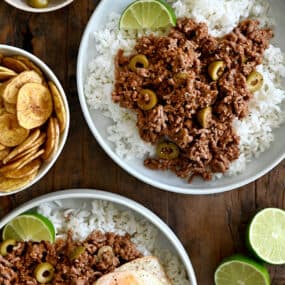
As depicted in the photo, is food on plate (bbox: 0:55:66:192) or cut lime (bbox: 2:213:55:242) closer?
food on plate (bbox: 0:55:66:192)

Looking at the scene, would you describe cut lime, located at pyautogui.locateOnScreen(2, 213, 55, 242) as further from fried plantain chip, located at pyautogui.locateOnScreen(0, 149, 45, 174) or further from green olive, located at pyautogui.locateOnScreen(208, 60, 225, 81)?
green olive, located at pyautogui.locateOnScreen(208, 60, 225, 81)

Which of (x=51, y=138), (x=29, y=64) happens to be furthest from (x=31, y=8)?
(x=51, y=138)

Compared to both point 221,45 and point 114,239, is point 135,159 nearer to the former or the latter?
point 114,239

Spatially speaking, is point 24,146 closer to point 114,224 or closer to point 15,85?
point 15,85

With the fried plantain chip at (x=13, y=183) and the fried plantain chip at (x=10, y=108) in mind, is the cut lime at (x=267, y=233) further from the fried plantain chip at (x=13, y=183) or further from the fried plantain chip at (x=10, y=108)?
the fried plantain chip at (x=10, y=108)

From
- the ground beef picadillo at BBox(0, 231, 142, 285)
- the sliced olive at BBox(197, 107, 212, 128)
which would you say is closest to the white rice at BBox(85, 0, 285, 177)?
the sliced olive at BBox(197, 107, 212, 128)

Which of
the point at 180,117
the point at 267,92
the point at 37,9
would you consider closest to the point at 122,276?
the point at 180,117

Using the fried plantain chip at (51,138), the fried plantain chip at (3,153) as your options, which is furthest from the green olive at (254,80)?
the fried plantain chip at (3,153)
